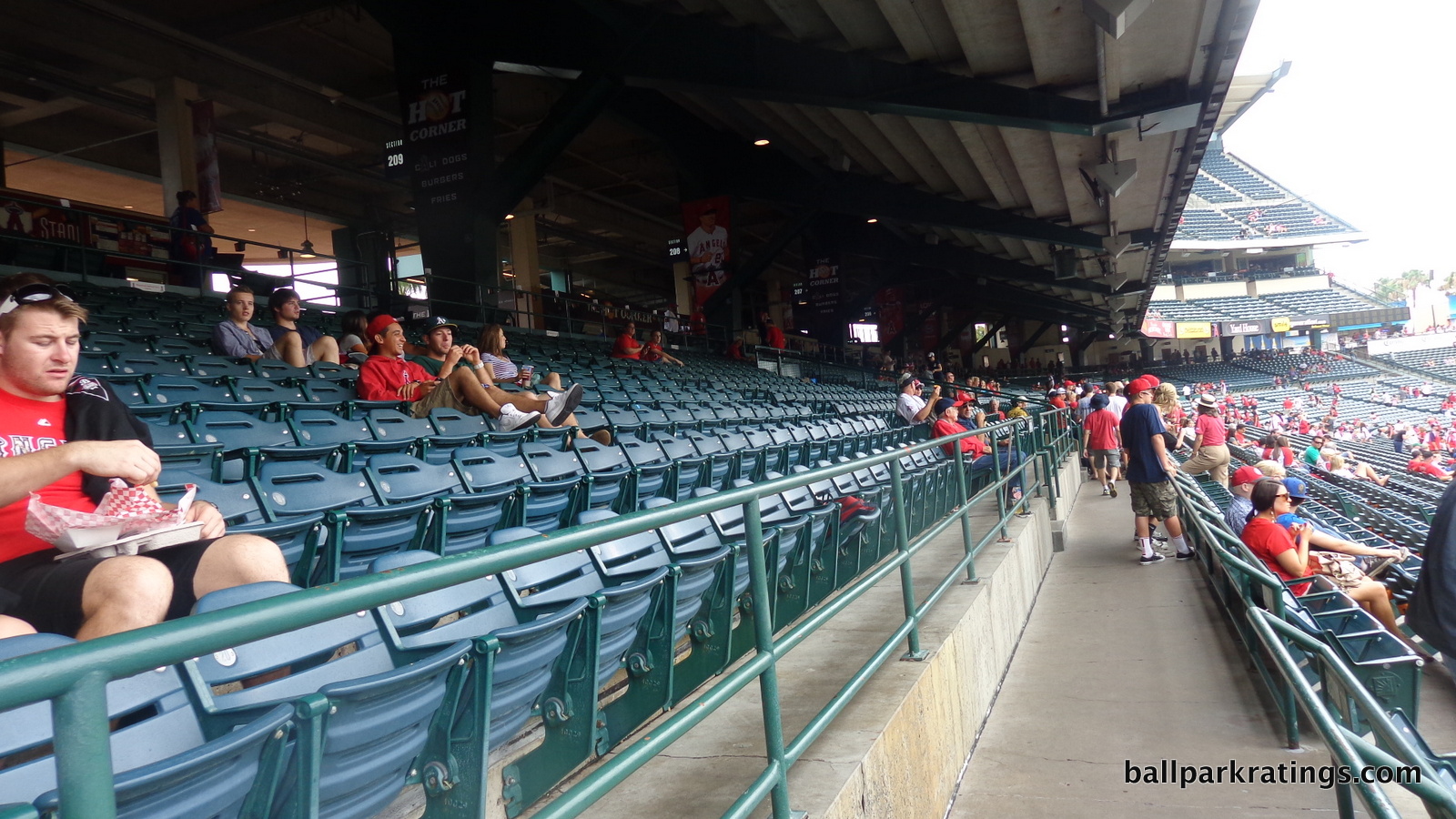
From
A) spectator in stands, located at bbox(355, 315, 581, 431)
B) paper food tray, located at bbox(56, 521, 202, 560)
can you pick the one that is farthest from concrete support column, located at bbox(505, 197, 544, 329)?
paper food tray, located at bbox(56, 521, 202, 560)

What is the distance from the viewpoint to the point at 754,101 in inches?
560

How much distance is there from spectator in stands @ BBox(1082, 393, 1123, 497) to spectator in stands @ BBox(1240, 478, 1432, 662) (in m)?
6.11

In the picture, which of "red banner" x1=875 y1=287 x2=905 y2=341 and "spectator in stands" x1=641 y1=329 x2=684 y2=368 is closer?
"spectator in stands" x1=641 y1=329 x2=684 y2=368

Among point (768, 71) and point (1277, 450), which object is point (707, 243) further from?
point (1277, 450)

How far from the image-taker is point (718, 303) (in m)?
19.3

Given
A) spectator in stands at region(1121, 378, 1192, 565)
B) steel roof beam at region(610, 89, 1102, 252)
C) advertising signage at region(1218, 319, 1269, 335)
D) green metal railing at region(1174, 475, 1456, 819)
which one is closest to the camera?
green metal railing at region(1174, 475, 1456, 819)

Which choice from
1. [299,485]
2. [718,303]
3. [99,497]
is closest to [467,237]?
[718,303]

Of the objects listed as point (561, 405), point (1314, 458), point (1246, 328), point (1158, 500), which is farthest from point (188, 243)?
point (1246, 328)

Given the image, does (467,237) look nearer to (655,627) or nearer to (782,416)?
(782,416)

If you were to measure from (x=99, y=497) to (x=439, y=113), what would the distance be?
11.5m

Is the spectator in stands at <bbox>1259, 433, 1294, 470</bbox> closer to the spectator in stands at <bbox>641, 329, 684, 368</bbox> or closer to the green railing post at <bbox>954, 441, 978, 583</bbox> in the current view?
the green railing post at <bbox>954, 441, 978, 583</bbox>

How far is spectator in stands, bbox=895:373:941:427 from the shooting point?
9945 millimetres

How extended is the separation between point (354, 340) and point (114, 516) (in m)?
6.64

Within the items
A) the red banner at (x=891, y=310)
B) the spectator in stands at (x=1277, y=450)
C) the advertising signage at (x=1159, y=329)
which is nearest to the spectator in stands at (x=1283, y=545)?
the spectator in stands at (x=1277, y=450)
